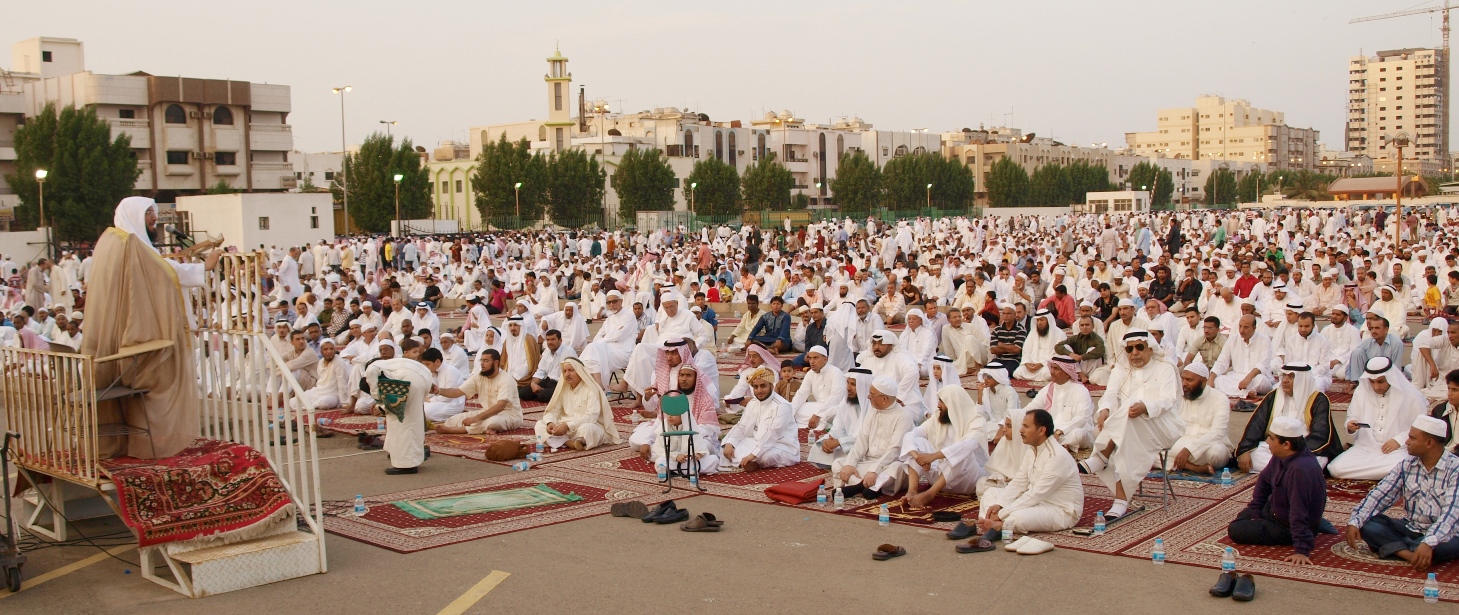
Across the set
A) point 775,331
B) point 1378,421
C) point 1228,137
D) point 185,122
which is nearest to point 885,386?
point 1378,421

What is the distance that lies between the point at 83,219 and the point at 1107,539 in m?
38.0

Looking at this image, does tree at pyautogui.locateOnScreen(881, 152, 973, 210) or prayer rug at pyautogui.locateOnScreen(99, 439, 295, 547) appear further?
tree at pyautogui.locateOnScreen(881, 152, 973, 210)

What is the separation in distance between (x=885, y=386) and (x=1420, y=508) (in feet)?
9.00

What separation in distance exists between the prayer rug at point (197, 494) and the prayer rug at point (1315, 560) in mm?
3937

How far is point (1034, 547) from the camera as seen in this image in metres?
5.82

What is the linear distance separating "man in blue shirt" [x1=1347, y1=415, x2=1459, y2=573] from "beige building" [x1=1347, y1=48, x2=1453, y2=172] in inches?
6979

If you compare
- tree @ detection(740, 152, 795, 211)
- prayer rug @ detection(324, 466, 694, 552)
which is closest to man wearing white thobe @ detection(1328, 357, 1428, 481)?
prayer rug @ detection(324, 466, 694, 552)

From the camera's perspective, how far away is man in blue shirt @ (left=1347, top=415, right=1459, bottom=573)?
5324mm

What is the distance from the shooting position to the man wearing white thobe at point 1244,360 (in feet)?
34.0

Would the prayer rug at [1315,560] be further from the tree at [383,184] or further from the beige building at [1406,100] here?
the beige building at [1406,100]

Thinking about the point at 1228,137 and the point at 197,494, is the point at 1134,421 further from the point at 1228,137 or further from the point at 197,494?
the point at 1228,137

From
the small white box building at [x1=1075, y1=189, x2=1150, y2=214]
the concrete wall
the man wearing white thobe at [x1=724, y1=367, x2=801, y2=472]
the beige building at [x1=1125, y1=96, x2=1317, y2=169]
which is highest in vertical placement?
the beige building at [x1=1125, y1=96, x2=1317, y2=169]

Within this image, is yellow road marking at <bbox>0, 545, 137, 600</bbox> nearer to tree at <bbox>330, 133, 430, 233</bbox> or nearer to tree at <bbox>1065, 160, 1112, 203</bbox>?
tree at <bbox>330, 133, 430, 233</bbox>

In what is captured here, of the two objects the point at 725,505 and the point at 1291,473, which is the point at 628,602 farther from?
the point at 1291,473
